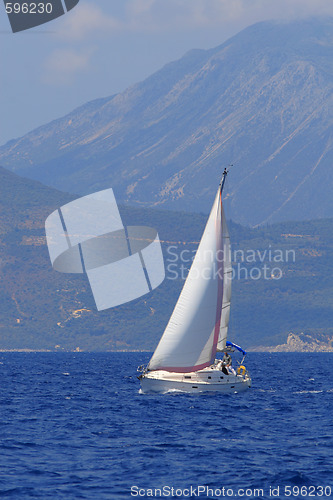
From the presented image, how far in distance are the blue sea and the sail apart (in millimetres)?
3099

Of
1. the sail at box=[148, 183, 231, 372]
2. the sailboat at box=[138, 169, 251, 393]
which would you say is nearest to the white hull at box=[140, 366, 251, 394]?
the sailboat at box=[138, 169, 251, 393]

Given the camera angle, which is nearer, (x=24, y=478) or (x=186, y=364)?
(x=24, y=478)

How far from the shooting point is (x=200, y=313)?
228ft

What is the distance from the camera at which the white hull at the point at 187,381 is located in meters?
69.7

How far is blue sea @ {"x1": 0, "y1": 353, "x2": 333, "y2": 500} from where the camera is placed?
37594 mm

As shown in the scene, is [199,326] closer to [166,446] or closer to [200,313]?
[200,313]

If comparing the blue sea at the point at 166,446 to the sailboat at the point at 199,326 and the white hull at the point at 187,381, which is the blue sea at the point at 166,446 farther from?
the sailboat at the point at 199,326

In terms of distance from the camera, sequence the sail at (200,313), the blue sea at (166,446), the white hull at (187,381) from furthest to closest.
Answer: the white hull at (187,381), the sail at (200,313), the blue sea at (166,446)

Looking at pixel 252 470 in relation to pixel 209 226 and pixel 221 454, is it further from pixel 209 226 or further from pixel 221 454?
pixel 209 226

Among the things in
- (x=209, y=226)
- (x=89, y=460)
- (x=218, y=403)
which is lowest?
(x=218, y=403)

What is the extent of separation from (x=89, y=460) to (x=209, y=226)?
30.9 m

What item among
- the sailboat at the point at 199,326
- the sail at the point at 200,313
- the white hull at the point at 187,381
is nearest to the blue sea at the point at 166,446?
the white hull at the point at 187,381

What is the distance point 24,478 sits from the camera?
38875 mm

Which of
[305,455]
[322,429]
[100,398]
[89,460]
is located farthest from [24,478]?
[100,398]
